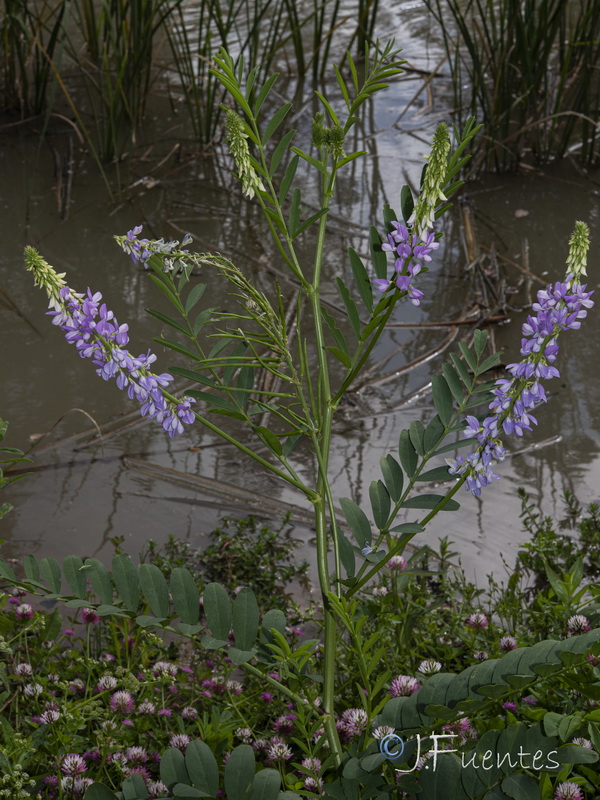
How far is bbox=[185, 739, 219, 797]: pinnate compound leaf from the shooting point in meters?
1.23

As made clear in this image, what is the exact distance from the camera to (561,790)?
1472 mm

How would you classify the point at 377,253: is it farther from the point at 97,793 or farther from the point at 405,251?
the point at 97,793

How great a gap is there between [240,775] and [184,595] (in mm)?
280

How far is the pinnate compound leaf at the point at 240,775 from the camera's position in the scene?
121 cm

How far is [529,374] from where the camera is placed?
132 centimetres

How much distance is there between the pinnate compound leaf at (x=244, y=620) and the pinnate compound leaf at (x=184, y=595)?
0.23 feet

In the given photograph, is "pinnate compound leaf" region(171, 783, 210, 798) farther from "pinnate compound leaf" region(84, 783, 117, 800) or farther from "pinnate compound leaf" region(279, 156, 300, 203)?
"pinnate compound leaf" region(279, 156, 300, 203)

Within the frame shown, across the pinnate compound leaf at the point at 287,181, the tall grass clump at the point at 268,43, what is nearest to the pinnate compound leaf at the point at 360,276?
the pinnate compound leaf at the point at 287,181

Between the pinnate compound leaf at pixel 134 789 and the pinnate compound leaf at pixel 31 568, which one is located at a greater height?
the pinnate compound leaf at pixel 31 568

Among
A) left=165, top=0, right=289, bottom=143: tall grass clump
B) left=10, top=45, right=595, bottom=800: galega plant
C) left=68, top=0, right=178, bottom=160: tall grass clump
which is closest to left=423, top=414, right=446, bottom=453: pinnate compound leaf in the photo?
left=10, top=45, right=595, bottom=800: galega plant

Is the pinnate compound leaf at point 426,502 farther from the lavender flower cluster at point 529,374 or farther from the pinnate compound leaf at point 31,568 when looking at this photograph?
the pinnate compound leaf at point 31,568

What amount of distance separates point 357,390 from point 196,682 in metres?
1.31

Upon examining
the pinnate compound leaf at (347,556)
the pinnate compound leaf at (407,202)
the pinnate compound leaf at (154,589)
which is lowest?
the pinnate compound leaf at (154,589)

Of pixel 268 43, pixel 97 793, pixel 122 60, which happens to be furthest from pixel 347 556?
pixel 268 43
